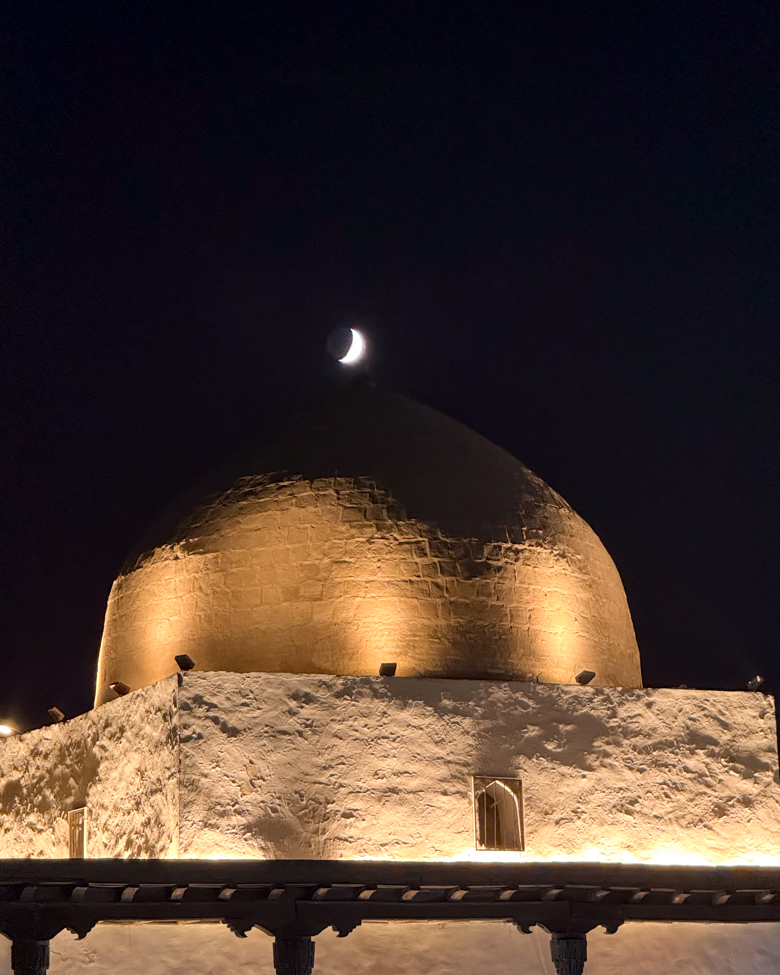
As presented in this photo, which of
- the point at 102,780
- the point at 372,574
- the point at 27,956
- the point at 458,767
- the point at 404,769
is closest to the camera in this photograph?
the point at 27,956

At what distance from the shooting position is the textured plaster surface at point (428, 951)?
38.6 ft

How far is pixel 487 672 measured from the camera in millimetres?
14039

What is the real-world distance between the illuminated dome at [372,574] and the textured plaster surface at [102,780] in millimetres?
826

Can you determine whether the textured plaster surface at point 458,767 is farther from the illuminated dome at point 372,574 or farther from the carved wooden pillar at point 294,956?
the carved wooden pillar at point 294,956

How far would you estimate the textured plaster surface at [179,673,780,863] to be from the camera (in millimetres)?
12711

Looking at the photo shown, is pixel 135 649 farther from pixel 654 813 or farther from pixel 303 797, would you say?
pixel 654 813

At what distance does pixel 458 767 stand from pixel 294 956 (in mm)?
2745

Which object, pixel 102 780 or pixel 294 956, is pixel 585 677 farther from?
pixel 102 780

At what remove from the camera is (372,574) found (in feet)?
46.4

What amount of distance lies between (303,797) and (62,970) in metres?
2.58

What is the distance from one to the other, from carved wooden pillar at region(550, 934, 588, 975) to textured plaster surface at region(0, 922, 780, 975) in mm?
855

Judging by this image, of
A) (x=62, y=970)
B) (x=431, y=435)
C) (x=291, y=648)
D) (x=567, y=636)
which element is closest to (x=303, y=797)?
(x=291, y=648)

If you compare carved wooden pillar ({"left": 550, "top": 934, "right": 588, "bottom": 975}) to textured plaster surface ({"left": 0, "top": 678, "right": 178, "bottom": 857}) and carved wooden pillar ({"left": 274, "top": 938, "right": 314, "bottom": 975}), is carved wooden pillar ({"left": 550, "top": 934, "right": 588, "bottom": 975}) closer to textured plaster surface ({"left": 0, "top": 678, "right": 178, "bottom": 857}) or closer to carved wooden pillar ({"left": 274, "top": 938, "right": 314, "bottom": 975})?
carved wooden pillar ({"left": 274, "top": 938, "right": 314, "bottom": 975})

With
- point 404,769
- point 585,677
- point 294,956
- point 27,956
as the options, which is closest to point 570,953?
point 404,769
